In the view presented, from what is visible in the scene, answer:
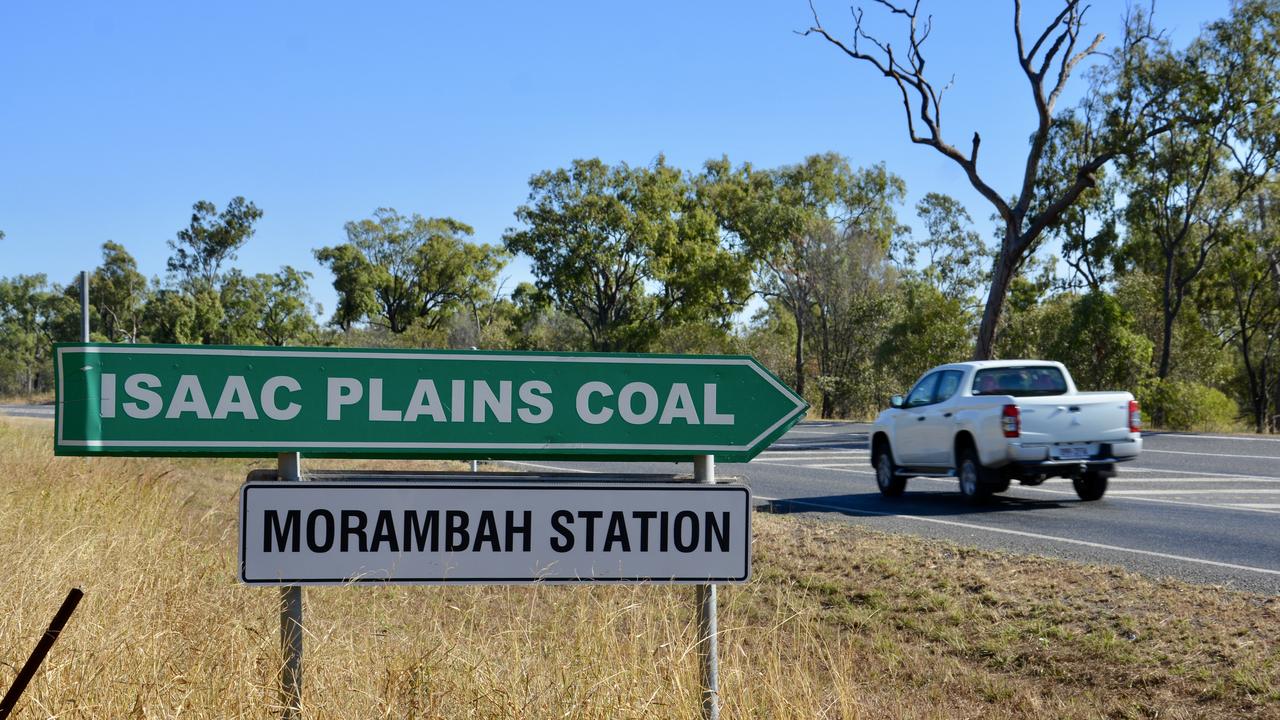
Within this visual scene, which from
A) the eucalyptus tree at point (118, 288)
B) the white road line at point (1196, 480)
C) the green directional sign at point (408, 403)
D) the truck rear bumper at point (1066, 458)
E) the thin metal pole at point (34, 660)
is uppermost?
the eucalyptus tree at point (118, 288)

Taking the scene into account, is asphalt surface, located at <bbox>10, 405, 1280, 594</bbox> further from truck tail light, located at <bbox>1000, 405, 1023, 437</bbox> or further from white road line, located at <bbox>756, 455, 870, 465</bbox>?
truck tail light, located at <bbox>1000, 405, 1023, 437</bbox>

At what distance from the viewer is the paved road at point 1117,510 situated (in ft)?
29.8

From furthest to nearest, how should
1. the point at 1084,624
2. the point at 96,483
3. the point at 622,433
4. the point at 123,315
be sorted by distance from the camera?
the point at 123,315
the point at 96,483
the point at 1084,624
the point at 622,433

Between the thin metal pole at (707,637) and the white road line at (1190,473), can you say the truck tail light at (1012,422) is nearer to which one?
the white road line at (1190,473)

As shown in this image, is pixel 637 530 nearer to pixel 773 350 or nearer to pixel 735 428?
pixel 735 428

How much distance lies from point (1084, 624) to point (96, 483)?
7186mm

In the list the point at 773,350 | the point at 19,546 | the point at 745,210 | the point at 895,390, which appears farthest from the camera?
the point at 773,350

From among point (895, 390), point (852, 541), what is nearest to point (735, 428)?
point (852, 541)

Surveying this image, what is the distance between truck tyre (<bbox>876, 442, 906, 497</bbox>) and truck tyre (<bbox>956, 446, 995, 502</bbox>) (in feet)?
3.32

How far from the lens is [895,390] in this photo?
127ft

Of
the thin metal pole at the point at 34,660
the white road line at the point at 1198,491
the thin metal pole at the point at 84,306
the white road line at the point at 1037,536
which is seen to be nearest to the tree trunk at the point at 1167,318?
the white road line at the point at 1198,491

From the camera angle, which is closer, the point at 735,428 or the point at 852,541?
the point at 735,428

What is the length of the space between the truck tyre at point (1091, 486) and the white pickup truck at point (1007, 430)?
1 cm

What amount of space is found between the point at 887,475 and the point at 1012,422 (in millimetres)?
2350
